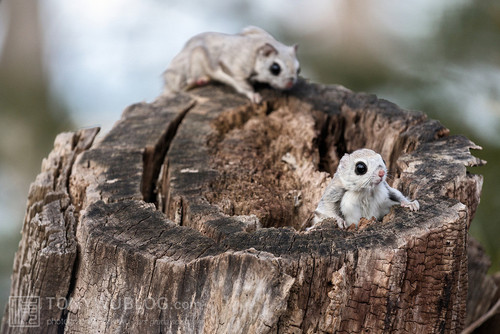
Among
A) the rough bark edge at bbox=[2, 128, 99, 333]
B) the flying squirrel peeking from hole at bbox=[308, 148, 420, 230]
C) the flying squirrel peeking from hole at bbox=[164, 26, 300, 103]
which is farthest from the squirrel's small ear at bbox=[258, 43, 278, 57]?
the flying squirrel peeking from hole at bbox=[308, 148, 420, 230]

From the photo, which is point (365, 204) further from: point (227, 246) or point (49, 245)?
point (49, 245)

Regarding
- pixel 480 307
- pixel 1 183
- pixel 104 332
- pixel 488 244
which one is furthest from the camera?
pixel 1 183

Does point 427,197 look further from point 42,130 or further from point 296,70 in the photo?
point 42,130

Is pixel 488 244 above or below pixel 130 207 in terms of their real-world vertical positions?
above

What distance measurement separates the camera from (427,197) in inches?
122

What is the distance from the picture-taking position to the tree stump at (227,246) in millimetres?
2572

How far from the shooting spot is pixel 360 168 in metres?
3.42

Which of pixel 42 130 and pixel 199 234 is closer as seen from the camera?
pixel 199 234

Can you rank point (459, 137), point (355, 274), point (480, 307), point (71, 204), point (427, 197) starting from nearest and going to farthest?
point (355, 274) → point (427, 197) → point (71, 204) → point (459, 137) → point (480, 307)

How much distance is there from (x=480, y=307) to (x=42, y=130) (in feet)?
18.8

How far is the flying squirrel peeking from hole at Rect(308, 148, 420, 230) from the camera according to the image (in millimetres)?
3352

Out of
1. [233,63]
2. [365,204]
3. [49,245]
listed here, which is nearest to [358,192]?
[365,204]

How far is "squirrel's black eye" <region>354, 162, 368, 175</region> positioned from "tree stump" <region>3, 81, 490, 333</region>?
26 cm

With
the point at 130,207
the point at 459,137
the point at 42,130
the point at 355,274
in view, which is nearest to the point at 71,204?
the point at 130,207
